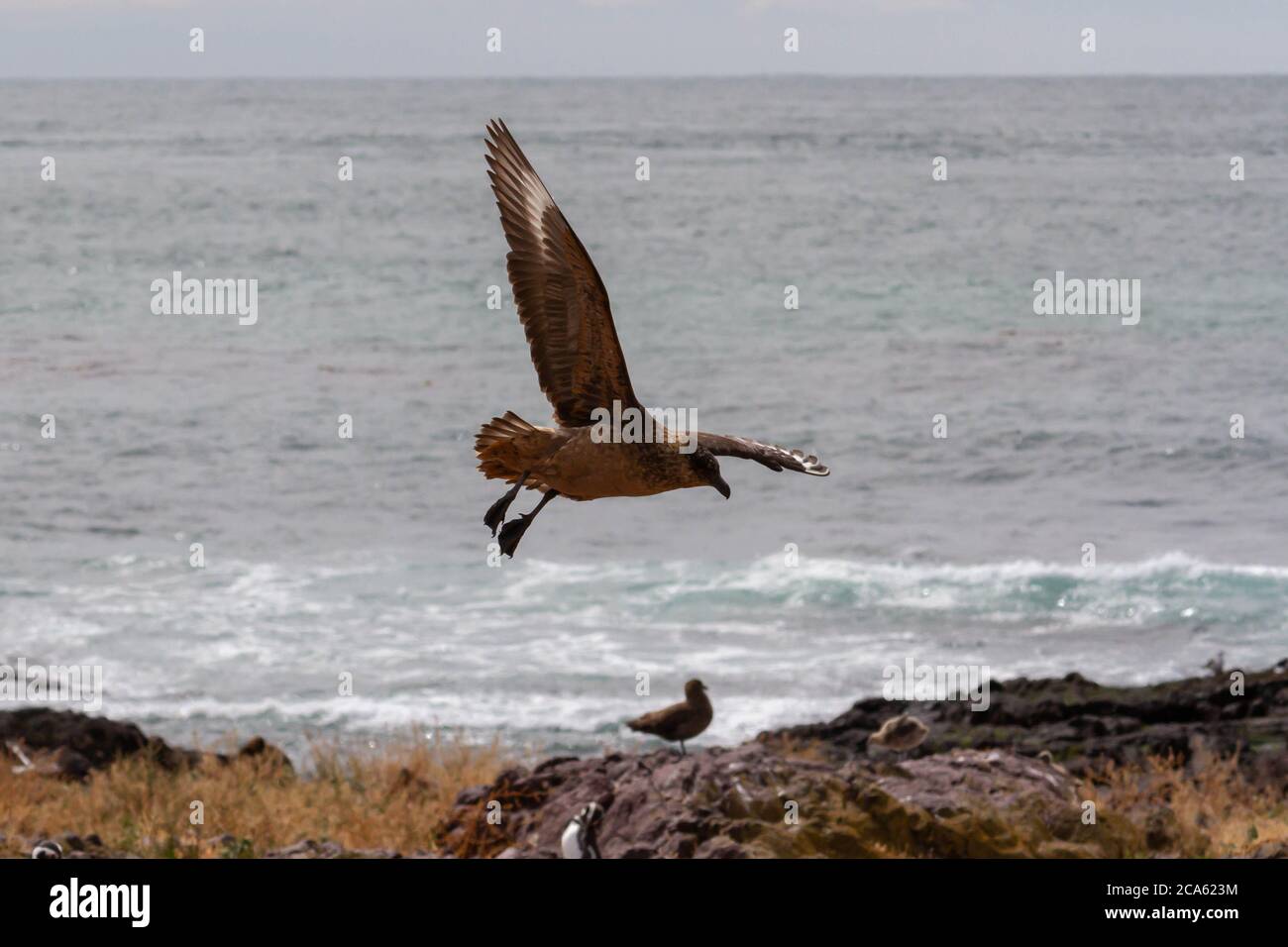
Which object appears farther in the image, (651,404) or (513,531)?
(651,404)

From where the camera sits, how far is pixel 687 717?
42.6 ft

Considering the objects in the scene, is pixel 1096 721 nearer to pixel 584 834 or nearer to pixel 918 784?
pixel 918 784

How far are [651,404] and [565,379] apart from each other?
21.3 metres

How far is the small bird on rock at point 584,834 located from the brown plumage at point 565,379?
340 cm

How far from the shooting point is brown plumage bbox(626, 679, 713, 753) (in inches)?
510

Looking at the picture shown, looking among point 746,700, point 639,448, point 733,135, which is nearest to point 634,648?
point 746,700

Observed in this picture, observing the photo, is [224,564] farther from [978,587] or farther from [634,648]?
[978,587]

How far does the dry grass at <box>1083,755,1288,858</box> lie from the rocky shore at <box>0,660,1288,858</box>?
0.06 ft

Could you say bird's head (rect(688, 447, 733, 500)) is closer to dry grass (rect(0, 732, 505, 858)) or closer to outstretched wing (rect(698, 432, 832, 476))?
outstretched wing (rect(698, 432, 832, 476))

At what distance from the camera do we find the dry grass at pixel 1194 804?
11.8 meters

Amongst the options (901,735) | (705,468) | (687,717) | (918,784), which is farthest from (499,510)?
(901,735)

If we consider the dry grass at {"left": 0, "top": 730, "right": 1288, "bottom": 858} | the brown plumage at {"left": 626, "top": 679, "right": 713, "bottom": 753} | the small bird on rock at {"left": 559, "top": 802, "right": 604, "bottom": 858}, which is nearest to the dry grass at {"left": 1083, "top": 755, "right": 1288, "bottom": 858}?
the dry grass at {"left": 0, "top": 730, "right": 1288, "bottom": 858}

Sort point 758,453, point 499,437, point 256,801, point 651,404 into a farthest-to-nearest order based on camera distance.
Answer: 1. point 651,404
2. point 256,801
3. point 758,453
4. point 499,437

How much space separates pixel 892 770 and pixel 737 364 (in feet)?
75.9
